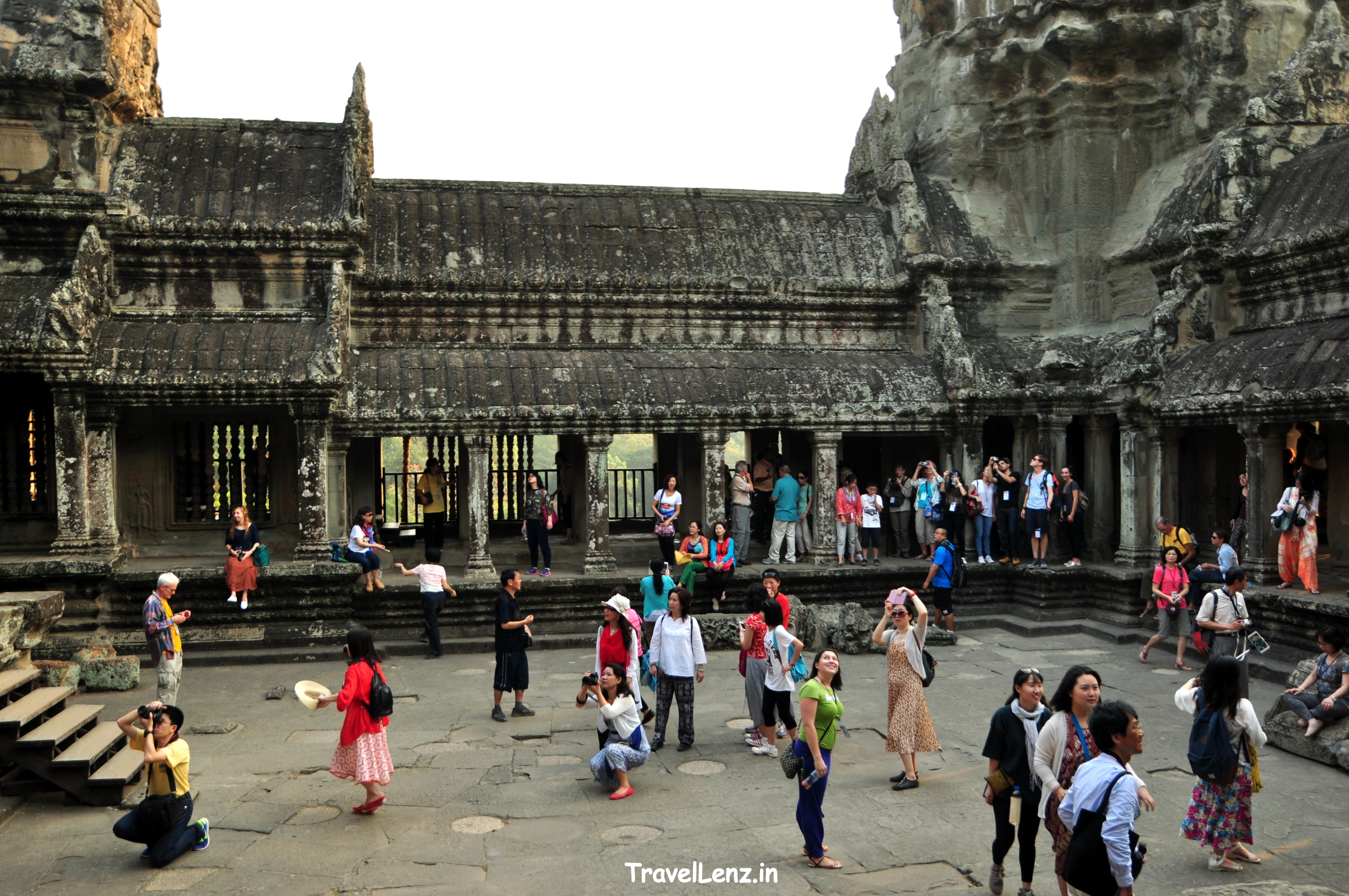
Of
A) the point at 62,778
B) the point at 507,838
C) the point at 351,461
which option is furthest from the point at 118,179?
the point at 507,838

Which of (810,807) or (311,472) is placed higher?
Result: (311,472)

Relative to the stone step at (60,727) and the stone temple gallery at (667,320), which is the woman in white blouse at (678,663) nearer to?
the stone step at (60,727)

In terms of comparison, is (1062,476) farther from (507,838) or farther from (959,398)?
(507,838)

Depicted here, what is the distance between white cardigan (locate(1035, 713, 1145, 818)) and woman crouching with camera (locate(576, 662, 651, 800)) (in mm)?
2976

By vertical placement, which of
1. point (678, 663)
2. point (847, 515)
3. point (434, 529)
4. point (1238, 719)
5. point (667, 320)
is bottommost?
point (678, 663)

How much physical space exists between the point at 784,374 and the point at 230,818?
9.53 metres

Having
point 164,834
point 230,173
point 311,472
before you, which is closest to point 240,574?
point 311,472

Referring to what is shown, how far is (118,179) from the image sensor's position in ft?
45.7

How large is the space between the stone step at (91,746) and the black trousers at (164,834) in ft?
4.51

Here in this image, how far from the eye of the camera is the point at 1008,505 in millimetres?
14906

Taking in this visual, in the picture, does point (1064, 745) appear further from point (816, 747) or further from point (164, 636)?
point (164, 636)

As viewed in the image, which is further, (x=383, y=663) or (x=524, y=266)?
(x=524, y=266)

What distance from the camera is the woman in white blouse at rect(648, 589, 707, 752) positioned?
28.3 feet

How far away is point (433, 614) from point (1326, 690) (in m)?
8.50
